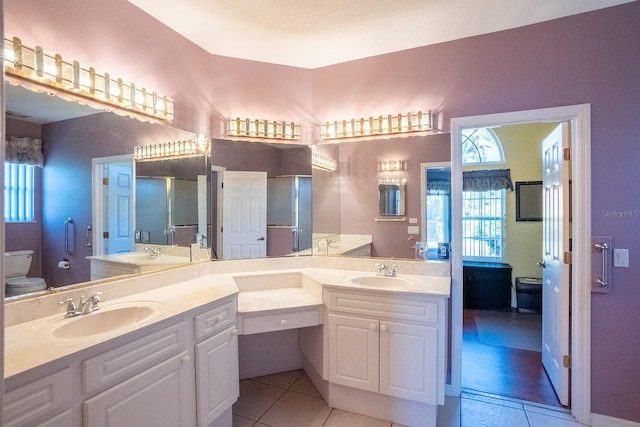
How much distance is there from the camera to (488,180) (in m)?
4.61

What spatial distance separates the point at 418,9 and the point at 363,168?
119 centimetres

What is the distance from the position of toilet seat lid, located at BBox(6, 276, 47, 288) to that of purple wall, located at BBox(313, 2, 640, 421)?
9.16ft

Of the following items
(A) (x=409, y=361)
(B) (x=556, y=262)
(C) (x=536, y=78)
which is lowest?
(A) (x=409, y=361)

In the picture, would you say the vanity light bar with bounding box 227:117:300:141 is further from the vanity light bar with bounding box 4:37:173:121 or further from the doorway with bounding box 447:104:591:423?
the doorway with bounding box 447:104:591:423

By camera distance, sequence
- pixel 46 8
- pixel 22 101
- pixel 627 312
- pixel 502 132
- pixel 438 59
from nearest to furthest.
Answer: pixel 22 101 < pixel 46 8 < pixel 627 312 < pixel 438 59 < pixel 502 132

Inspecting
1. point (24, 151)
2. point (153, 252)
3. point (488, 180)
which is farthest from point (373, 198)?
point (488, 180)

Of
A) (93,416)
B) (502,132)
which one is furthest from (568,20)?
(93,416)

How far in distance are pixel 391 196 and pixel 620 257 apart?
59.8 inches

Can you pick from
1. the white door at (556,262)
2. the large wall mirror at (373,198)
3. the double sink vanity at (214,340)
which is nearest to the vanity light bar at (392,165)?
the large wall mirror at (373,198)

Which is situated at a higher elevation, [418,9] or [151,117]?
[418,9]

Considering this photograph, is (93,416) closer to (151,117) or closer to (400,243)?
(151,117)

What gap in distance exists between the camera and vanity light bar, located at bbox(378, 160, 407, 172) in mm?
2640

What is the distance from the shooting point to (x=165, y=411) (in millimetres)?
1533

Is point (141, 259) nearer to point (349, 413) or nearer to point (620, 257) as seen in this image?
point (349, 413)
